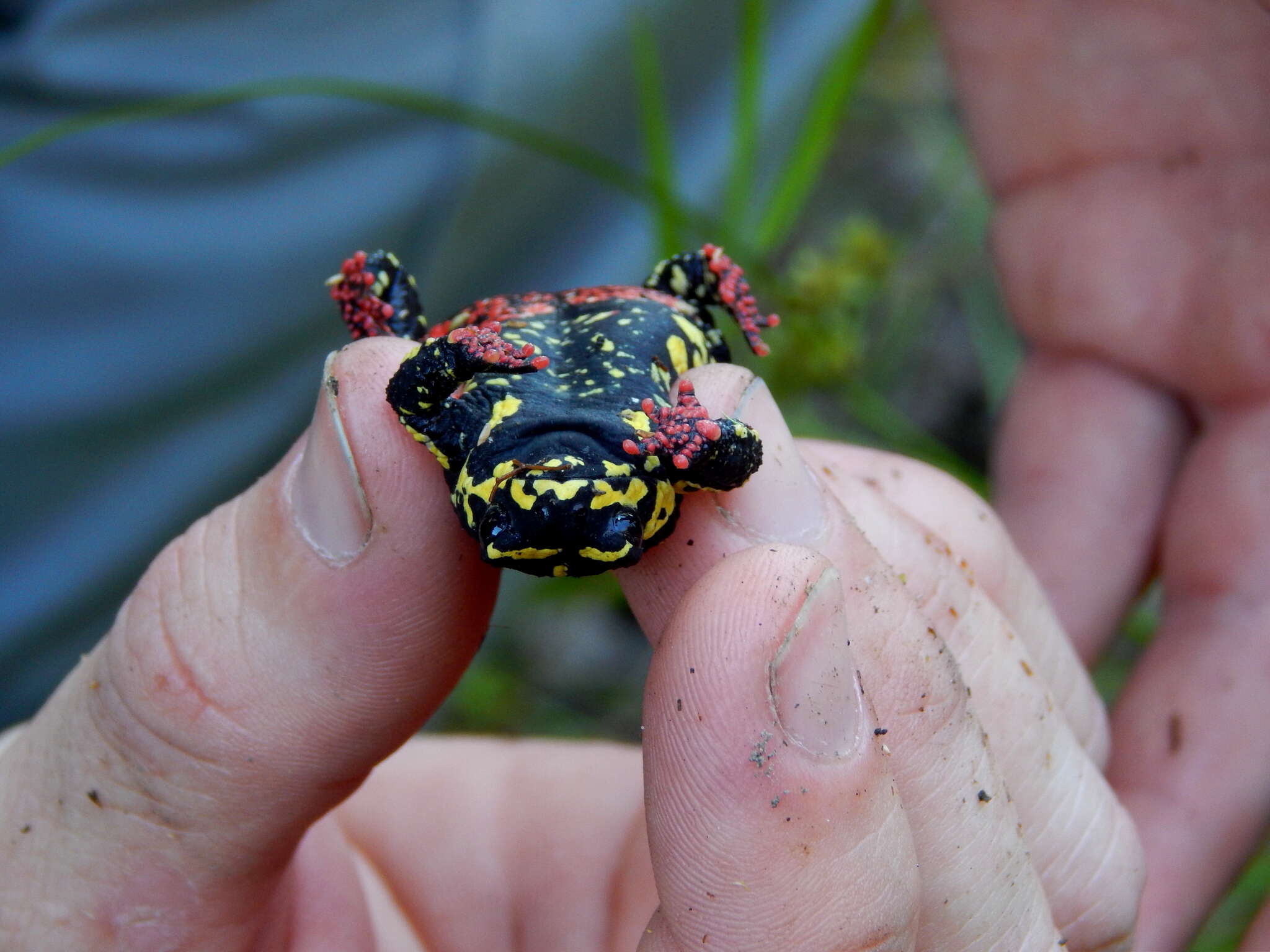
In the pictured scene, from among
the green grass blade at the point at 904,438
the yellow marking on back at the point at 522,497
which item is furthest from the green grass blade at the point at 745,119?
the yellow marking on back at the point at 522,497

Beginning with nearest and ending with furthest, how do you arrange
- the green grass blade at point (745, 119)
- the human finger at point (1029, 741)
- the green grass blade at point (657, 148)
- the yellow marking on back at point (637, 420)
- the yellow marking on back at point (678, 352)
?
the yellow marking on back at point (637, 420)
the human finger at point (1029, 741)
the yellow marking on back at point (678, 352)
the green grass blade at point (745, 119)
the green grass blade at point (657, 148)

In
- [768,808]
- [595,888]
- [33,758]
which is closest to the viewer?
[768,808]

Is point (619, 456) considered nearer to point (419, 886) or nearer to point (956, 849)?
point (956, 849)

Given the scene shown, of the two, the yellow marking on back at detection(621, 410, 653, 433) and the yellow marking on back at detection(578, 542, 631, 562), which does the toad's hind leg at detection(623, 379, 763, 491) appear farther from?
the yellow marking on back at detection(578, 542, 631, 562)

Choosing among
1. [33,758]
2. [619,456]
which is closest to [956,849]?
[619,456]

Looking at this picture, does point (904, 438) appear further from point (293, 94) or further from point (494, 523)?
point (494, 523)

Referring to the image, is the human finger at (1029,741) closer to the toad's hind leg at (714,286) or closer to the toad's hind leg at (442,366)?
the toad's hind leg at (714,286)

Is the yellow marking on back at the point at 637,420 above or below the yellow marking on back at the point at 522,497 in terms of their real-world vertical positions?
above
